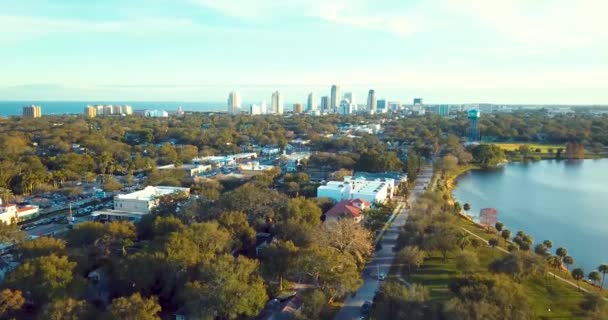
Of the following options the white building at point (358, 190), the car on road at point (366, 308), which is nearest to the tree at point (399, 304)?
the car on road at point (366, 308)

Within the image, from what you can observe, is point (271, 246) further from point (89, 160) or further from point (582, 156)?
point (582, 156)

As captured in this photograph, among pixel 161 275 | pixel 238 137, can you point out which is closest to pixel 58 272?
pixel 161 275

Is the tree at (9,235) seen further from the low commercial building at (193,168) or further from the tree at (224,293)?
the low commercial building at (193,168)

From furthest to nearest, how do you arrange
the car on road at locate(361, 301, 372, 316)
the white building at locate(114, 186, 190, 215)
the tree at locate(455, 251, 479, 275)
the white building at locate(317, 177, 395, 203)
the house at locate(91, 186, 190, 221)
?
the white building at locate(317, 177, 395, 203) → the white building at locate(114, 186, 190, 215) → the house at locate(91, 186, 190, 221) → the tree at locate(455, 251, 479, 275) → the car on road at locate(361, 301, 372, 316)

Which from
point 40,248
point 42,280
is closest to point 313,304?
point 42,280

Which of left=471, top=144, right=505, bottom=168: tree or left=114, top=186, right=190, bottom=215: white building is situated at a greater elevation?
left=471, top=144, right=505, bottom=168: tree

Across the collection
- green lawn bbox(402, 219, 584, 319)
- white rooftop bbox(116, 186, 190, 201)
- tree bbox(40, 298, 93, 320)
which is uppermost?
tree bbox(40, 298, 93, 320)

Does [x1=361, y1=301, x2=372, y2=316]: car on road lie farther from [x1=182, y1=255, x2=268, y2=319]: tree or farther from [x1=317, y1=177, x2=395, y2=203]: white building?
[x1=317, y1=177, x2=395, y2=203]: white building

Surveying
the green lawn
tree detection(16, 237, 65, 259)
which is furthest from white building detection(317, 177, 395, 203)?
tree detection(16, 237, 65, 259)
